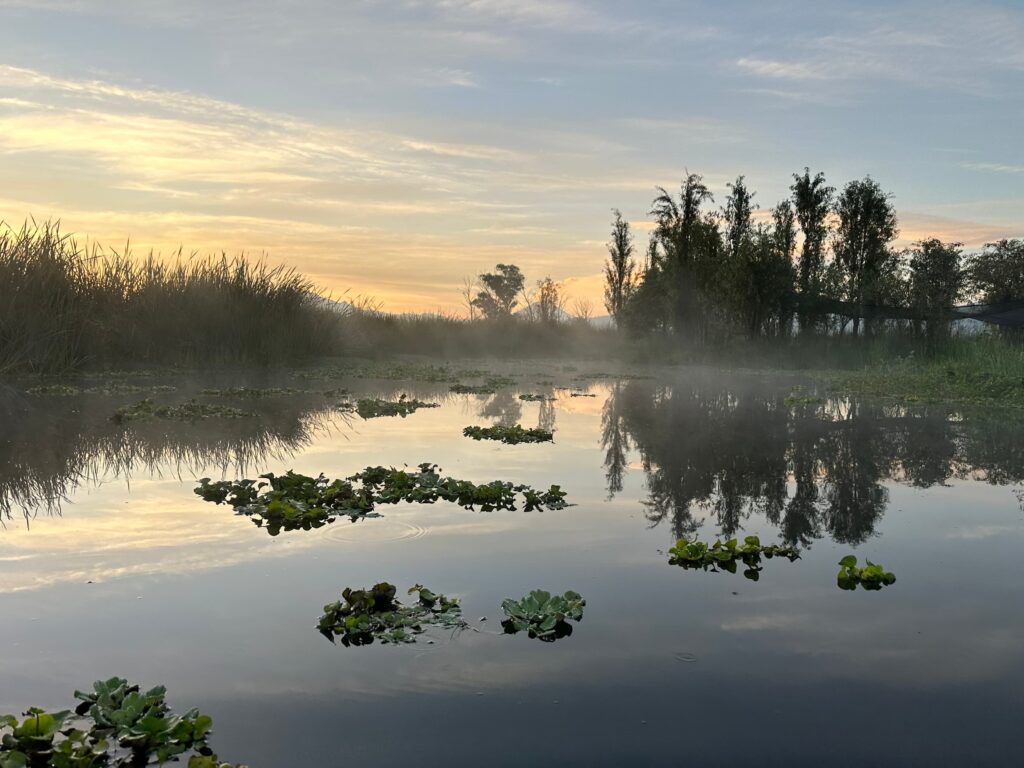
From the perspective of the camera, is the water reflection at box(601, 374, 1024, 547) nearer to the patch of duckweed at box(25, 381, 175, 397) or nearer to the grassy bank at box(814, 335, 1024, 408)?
the grassy bank at box(814, 335, 1024, 408)

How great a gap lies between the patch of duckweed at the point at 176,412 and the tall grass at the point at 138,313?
582cm

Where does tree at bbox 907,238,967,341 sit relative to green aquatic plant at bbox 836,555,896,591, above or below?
above

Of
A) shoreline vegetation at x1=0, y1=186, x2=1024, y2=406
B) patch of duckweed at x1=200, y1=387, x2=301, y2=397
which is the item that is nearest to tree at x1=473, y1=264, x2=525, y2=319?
shoreline vegetation at x1=0, y1=186, x2=1024, y2=406

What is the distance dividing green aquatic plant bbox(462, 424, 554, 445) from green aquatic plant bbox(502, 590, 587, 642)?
18.3 feet

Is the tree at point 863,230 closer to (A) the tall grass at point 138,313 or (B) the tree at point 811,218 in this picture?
(B) the tree at point 811,218

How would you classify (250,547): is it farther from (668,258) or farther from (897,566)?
(668,258)

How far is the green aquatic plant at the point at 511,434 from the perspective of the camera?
9430 millimetres

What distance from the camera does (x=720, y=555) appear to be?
15.2 feet

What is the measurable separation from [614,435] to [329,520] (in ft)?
17.1

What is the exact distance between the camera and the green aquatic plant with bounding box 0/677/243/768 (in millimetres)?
2516

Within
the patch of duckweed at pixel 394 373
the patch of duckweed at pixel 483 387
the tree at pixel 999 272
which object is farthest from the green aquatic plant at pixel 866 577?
the tree at pixel 999 272

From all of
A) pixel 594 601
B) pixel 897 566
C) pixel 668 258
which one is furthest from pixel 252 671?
pixel 668 258

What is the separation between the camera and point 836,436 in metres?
10.2

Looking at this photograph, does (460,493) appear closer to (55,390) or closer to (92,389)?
(55,390)
